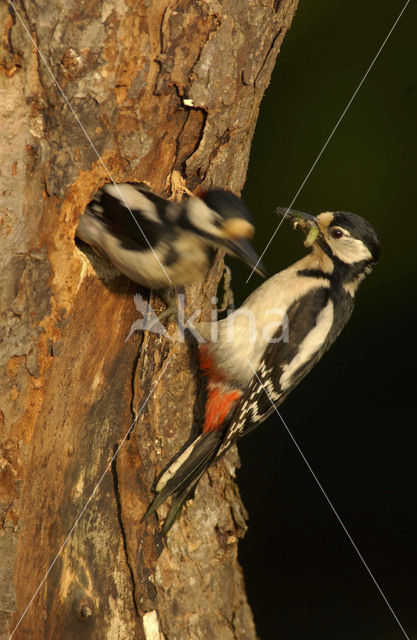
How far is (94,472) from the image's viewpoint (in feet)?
6.33

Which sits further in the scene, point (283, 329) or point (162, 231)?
point (283, 329)

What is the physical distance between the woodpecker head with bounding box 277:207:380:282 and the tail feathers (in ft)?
2.36

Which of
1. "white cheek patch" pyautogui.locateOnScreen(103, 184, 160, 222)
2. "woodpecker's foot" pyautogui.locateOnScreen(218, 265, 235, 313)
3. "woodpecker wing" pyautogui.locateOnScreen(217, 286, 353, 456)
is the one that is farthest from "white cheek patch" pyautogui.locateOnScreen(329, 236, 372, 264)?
"white cheek patch" pyautogui.locateOnScreen(103, 184, 160, 222)

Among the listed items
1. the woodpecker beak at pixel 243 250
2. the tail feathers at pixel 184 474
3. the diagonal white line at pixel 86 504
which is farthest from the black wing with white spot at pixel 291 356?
the woodpecker beak at pixel 243 250

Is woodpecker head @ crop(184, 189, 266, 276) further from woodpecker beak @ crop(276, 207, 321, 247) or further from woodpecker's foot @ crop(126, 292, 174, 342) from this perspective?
woodpecker beak @ crop(276, 207, 321, 247)

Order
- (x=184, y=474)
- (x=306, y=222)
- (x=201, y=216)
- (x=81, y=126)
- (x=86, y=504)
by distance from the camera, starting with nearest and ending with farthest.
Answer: (x=81, y=126) → (x=86, y=504) → (x=201, y=216) → (x=184, y=474) → (x=306, y=222)

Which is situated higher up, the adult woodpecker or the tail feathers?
the adult woodpecker

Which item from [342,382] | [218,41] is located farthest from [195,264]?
[342,382]

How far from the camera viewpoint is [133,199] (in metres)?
1.93

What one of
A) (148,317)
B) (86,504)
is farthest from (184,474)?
(148,317)

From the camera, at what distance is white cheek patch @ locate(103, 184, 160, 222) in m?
1.88

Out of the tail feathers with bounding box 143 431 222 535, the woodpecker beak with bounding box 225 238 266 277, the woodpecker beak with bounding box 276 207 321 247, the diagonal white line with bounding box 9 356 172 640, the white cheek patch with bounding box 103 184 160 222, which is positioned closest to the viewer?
the diagonal white line with bounding box 9 356 172 640

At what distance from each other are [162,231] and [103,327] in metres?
0.31

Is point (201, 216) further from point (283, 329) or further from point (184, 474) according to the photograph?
point (184, 474)
